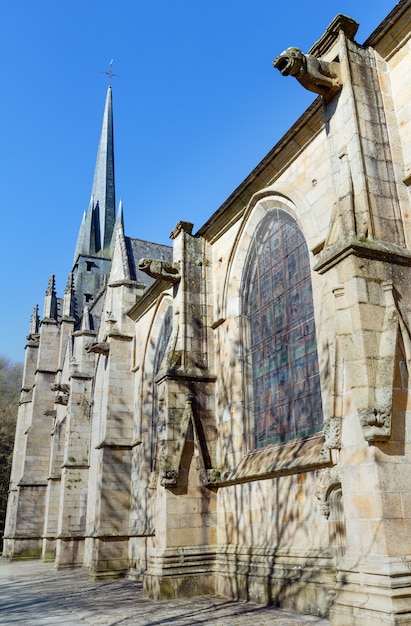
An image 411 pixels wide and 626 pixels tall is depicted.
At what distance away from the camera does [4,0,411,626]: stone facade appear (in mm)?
5445

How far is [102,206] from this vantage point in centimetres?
4462

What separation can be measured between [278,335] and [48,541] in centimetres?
1673

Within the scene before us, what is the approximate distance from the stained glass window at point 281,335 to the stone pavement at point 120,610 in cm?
241

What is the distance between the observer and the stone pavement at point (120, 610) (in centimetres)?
689

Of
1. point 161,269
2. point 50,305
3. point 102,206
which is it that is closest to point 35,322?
point 50,305

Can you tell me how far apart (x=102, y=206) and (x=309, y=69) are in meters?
39.3

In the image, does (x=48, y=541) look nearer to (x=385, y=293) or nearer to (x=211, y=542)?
(x=211, y=542)

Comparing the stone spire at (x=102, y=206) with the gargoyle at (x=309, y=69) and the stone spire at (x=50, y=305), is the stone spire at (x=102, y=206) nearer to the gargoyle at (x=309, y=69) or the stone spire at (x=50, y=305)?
the stone spire at (x=50, y=305)

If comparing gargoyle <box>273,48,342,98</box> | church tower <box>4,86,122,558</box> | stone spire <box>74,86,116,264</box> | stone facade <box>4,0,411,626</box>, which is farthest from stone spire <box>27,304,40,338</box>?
gargoyle <box>273,48,342,98</box>

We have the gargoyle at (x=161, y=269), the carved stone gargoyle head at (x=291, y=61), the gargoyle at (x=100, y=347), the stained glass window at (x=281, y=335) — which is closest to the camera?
the carved stone gargoyle head at (x=291, y=61)

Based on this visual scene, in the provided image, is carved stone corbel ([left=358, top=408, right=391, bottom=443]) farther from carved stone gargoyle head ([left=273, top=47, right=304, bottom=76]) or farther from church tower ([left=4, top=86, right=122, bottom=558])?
church tower ([left=4, top=86, right=122, bottom=558])

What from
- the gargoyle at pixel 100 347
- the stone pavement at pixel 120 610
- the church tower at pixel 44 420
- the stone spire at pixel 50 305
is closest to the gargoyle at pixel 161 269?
the gargoyle at pixel 100 347

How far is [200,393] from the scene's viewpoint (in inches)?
418

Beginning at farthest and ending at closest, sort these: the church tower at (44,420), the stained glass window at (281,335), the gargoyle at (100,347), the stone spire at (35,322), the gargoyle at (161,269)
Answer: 1. the stone spire at (35,322)
2. the church tower at (44,420)
3. the gargoyle at (100,347)
4. the gargoyle at (161,269)
5. the stained glass window at (281,335)
